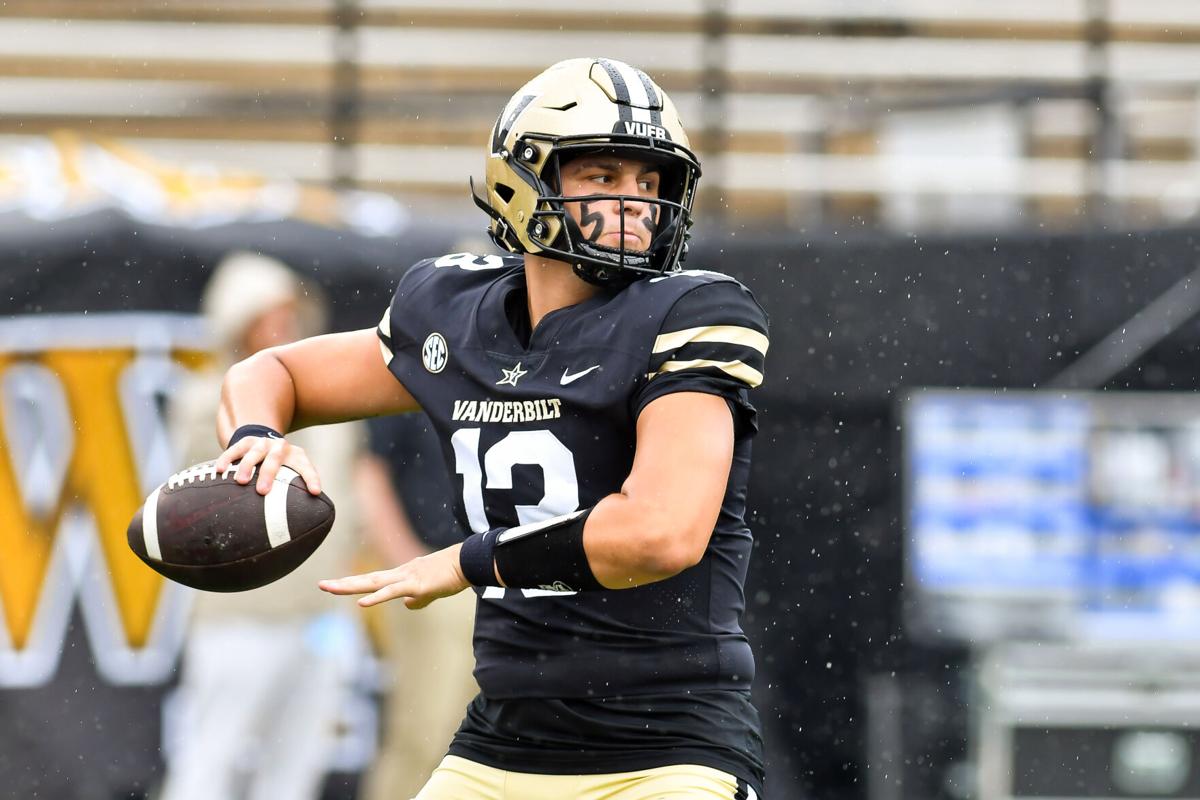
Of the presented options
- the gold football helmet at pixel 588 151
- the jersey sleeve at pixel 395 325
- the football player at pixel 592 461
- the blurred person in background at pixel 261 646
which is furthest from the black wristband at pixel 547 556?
the blurred person in background at pixel 261 646

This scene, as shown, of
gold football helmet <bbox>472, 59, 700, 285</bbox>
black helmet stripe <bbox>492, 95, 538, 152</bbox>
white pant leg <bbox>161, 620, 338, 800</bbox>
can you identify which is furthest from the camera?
white pant leg <bbox>161, 620, 338, 800</bbox>

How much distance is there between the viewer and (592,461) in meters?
2.88

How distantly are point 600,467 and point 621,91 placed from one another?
2.23 ft

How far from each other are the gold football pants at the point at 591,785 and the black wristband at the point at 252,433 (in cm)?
68

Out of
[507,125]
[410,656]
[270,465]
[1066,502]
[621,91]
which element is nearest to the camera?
[270,465]

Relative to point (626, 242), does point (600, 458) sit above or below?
below

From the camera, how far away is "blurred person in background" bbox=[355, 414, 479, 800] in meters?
5.82

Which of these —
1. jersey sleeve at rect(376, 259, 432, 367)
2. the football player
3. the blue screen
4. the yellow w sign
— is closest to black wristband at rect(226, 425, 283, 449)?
the football player

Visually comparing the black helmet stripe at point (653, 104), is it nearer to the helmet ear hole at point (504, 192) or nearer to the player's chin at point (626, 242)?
the player's chin at point (626, 242)

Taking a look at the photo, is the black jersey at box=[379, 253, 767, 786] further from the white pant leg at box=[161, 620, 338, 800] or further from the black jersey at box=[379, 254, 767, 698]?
the white pant leg at box=[161, 620, 338, 800]

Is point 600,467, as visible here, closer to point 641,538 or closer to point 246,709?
point 641,538

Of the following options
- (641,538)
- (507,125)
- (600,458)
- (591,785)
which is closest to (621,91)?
(507,125)

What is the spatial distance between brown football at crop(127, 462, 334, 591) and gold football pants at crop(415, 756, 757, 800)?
1.54 ft

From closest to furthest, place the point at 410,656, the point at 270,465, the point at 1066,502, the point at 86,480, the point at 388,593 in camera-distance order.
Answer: the point at 388,593 < the point at 270,465 < the point at 410,656 < the point at 86,480 < the point at 1066,502
